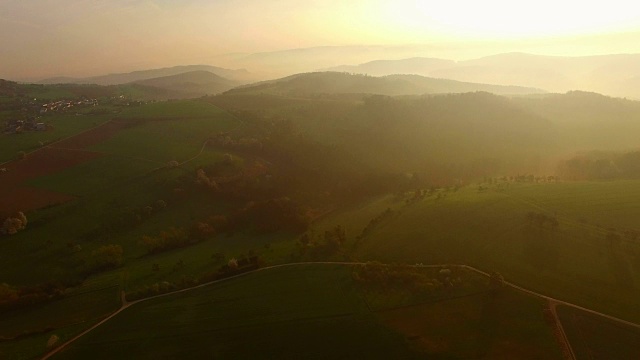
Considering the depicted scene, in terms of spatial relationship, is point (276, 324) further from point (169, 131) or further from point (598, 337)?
point (169, 131)

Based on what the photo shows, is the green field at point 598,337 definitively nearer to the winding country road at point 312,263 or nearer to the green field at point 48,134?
the winding country road at point 312,263

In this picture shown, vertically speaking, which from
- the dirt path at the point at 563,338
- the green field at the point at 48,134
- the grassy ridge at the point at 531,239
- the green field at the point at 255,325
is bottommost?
the green field at the point at 255,325

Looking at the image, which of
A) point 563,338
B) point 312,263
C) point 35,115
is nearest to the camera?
point 563,338

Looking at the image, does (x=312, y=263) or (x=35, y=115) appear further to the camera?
(x=35, y=115)

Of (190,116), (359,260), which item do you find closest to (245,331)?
(359,260)

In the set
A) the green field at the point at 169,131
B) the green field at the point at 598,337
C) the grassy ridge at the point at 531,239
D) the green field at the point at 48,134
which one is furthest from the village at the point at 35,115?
the green field at the point at 598,337

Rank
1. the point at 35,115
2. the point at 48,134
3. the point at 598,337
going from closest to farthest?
the point at 598,337 → the point at 48,134 → the point at 35,115

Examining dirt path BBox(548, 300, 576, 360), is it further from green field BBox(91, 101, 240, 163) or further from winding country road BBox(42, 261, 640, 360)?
green field BBox(91, 101, 240, 163)

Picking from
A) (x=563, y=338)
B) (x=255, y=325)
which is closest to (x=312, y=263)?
(x=255, y=325)

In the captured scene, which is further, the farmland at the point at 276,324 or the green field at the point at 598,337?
the farmland at the point at 276,324

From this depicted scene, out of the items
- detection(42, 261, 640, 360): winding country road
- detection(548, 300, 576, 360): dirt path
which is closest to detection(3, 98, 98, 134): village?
detection(42, 261, 640, 360): winding country road

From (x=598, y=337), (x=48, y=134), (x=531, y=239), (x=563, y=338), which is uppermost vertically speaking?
(x=48, y=134)

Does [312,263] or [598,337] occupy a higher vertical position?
[598,337]
